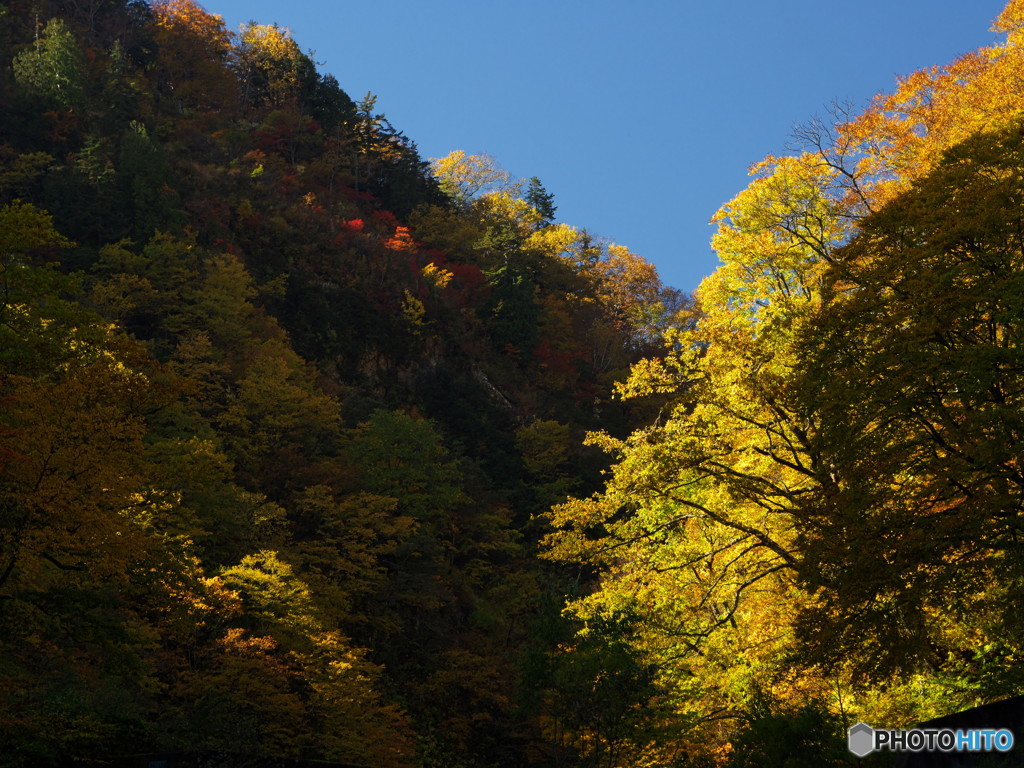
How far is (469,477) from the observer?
4562cm

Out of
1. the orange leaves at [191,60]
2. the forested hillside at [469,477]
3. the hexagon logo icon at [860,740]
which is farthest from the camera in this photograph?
the orange leaves at [191,60]

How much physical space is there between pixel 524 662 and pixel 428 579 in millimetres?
8304

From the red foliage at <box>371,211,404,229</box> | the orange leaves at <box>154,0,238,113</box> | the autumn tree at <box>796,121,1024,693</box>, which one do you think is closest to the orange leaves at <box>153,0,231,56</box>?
the orange leaves at <box>154,0,238,113</box>

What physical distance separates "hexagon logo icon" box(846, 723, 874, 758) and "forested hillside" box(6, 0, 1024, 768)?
1.32ft

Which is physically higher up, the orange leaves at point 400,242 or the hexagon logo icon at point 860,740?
the orange leaves at point 400,242

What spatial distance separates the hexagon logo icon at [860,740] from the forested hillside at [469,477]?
0.40m

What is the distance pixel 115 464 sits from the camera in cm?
1630

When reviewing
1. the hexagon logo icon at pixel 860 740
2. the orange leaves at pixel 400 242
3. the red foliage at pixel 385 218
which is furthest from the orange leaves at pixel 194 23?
the hexagon logo icon at pixel 860 740

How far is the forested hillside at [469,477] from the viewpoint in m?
12.0

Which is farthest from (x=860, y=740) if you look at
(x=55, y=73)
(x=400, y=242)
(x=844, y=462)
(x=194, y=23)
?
(x=194, y=23)

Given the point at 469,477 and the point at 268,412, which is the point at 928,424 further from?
the point at 469,477

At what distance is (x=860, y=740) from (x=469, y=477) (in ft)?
114

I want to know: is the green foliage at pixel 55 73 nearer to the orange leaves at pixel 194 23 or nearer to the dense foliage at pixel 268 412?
the dense foliage at pixel 268 412

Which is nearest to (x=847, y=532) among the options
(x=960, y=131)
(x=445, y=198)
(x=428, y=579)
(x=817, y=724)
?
(x=817, y=724)
